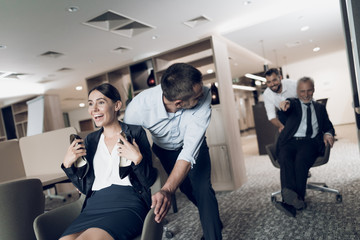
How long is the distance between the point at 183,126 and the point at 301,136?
162cm

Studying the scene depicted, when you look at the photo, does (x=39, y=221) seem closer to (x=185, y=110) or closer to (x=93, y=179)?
(x=93, y=179)

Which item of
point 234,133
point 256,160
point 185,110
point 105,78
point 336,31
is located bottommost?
point 256,160

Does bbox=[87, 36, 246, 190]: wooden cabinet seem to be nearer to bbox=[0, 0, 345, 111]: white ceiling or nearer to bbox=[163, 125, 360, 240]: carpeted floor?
bbox=[163, 125, 360, 240]: carpeted floor

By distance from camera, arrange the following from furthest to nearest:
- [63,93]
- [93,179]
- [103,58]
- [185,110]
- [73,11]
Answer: [63,93], [103,58], [73,11], [185,110], [93,179]

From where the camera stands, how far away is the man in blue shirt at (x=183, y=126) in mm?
1513

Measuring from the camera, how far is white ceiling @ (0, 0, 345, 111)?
4449 mm

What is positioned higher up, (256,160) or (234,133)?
(234,133)

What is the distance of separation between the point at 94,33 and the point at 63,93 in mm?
7153

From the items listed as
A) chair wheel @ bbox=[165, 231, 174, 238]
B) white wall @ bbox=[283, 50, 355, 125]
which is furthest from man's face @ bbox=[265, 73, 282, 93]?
white wall @ bbox=[283, 50, 355, 125]

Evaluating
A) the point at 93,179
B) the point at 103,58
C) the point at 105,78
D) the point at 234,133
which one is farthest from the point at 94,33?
the point at 93,179

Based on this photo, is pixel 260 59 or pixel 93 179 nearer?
pixel 93 179

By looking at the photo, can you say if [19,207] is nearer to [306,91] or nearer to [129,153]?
[129,153]

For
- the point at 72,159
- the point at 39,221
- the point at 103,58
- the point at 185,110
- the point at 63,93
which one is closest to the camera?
the point at 39,221

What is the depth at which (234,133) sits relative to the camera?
3.90 m
